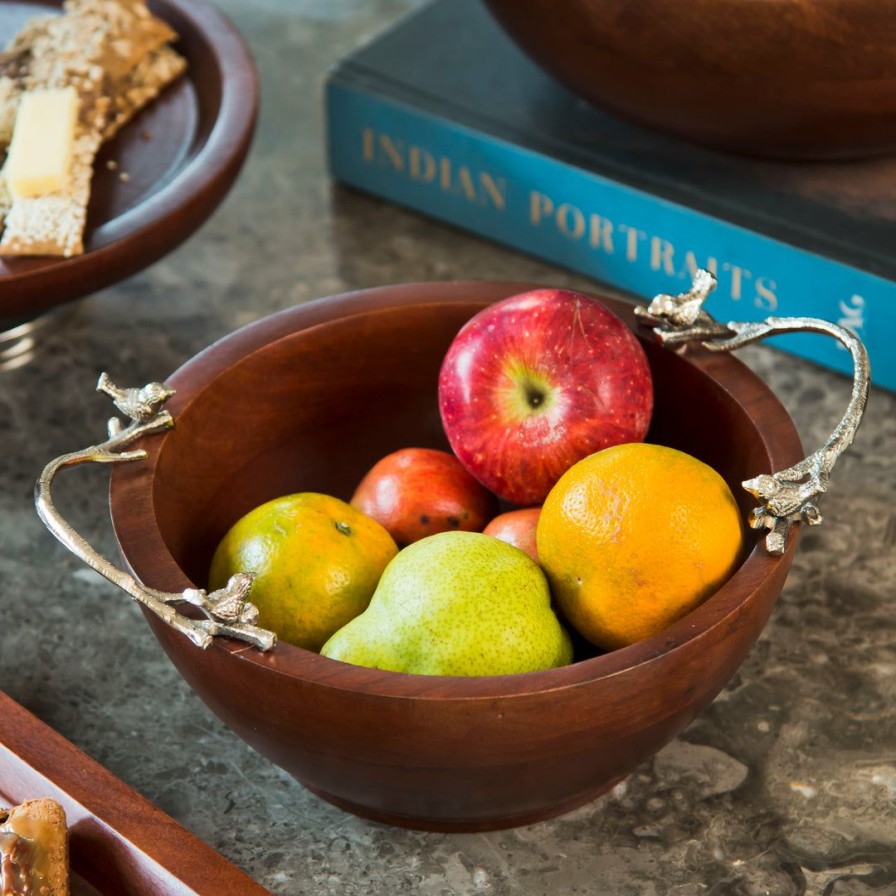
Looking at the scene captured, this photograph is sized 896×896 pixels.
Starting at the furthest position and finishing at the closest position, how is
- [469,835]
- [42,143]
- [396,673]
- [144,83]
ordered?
[144,83]
[42,143]
[469,835]
[396,673]

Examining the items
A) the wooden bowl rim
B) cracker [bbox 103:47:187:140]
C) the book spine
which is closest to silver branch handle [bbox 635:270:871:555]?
the wooden bowl rim

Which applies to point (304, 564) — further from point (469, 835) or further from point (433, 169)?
point (433, 169)

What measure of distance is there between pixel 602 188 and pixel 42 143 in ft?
1.19

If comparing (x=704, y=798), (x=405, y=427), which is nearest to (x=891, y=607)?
(x=704, y=798)

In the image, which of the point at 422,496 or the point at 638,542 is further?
the point at 422,496

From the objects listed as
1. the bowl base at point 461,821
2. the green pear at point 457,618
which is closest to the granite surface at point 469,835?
the bowl base at point 461,821

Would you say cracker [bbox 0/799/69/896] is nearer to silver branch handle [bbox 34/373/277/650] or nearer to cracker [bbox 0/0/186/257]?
silver branch handle [bbox 34/373/277/650]

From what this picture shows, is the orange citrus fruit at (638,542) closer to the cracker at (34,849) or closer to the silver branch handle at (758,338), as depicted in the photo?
the silver branch handle at (758,338)

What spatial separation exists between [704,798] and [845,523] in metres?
0.22

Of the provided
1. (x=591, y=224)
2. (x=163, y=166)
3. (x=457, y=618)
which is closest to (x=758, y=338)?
(x=457, y=618)

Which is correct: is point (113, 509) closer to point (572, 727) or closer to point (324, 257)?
point (572, 727)

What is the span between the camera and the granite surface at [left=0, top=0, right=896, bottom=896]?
546mm

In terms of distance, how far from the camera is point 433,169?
934mm

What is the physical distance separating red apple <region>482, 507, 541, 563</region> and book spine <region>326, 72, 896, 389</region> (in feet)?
1.01
